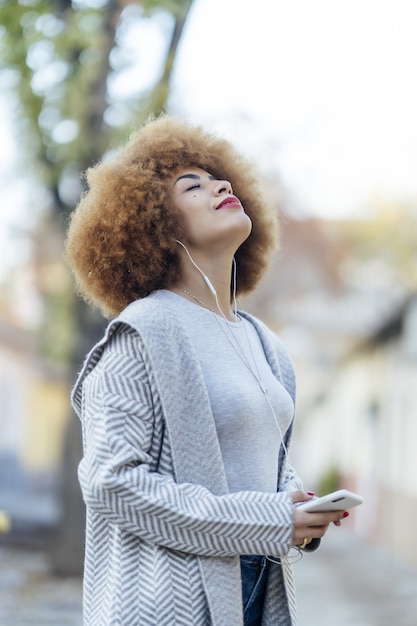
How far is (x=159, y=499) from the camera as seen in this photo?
7.52 ft

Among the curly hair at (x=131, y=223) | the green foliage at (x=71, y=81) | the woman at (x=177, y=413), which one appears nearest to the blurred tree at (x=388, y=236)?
the green foliage at (x=71, y=81)

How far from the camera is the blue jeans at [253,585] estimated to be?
249 centimetres

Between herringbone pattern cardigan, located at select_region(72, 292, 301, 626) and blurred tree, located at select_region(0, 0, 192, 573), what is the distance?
555cm

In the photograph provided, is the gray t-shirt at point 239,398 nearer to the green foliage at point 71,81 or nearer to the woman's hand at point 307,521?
the woman's hand at point 307,521

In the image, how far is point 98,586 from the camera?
7.98 ft

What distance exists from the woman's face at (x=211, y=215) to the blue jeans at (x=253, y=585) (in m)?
0.84

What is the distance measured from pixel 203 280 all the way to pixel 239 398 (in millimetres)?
419

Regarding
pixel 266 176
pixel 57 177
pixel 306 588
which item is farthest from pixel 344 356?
pixel 57 177

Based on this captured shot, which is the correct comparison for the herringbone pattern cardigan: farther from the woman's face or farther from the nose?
the nose

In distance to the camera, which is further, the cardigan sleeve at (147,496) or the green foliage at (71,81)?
the green foliage at (71,81)

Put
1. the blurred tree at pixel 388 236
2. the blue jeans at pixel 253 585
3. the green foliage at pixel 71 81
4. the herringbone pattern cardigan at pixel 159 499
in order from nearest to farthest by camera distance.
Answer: the herringbone pattern cardigan at pixel 159 499
the blue jeans at pixel 253 585
the green foliage at pixel 71 81
the blurred tree at pixel 388 236

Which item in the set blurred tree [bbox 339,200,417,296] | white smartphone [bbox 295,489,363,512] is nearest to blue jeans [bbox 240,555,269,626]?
white smartphone [bbox 295,489,363,512]

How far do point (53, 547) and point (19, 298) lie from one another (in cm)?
2277

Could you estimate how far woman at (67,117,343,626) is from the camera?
2.31 meters
